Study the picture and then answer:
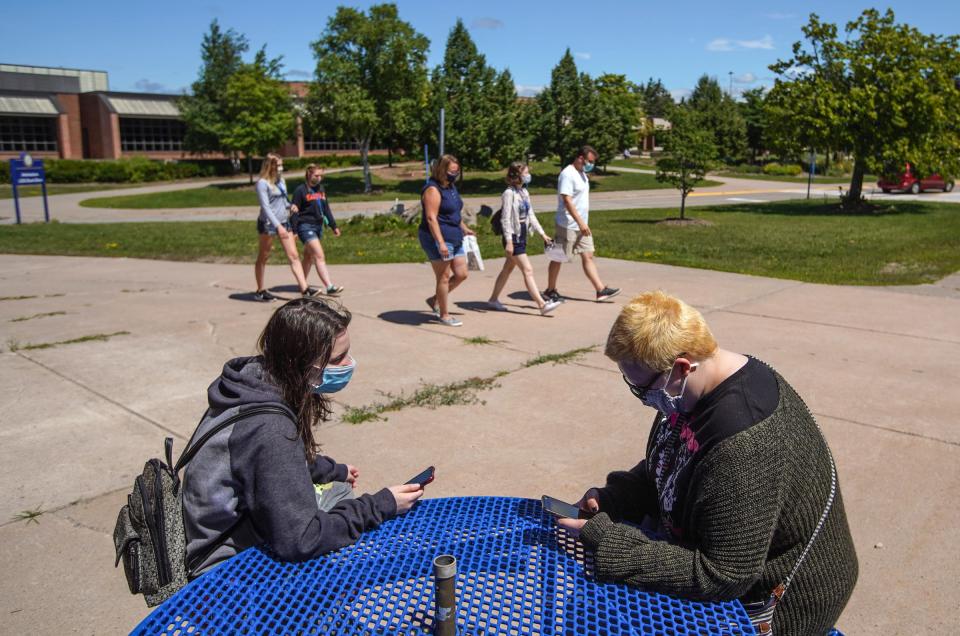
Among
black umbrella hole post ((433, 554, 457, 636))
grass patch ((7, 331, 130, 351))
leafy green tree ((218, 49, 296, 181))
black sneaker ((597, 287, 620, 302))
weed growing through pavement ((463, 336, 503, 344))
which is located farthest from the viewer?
leafy green tree ((218, 49, 296, 181))

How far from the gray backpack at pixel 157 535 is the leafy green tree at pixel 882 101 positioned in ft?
81.5

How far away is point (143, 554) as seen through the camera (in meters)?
2.29

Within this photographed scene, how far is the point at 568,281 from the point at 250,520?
8.61 metres

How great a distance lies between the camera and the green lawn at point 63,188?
3549 centimetres

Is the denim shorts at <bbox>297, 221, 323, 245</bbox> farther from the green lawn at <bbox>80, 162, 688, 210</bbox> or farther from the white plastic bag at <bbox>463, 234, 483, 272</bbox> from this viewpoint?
the green lawn at <bbox>80, 162, 688, 210</bbox>

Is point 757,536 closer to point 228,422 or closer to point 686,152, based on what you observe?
point 228,422

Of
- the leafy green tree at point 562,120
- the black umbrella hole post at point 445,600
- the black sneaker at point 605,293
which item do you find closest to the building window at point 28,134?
the leafy green tree at point 562,120

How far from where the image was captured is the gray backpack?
2279 mm

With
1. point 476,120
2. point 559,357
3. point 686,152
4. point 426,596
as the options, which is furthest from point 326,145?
point 426,596

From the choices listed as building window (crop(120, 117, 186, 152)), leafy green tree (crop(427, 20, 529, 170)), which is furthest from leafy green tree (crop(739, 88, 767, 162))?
building window (crop(120, 117, 186, 152))

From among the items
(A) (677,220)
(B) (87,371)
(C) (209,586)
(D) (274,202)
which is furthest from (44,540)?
(A) (677,220)

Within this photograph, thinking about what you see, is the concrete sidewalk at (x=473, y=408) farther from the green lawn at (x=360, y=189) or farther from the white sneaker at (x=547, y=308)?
the green lawn at (x=360, y=189)

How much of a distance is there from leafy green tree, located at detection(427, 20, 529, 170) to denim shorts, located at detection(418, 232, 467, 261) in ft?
88.8

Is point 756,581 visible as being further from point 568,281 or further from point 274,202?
point 568,281
